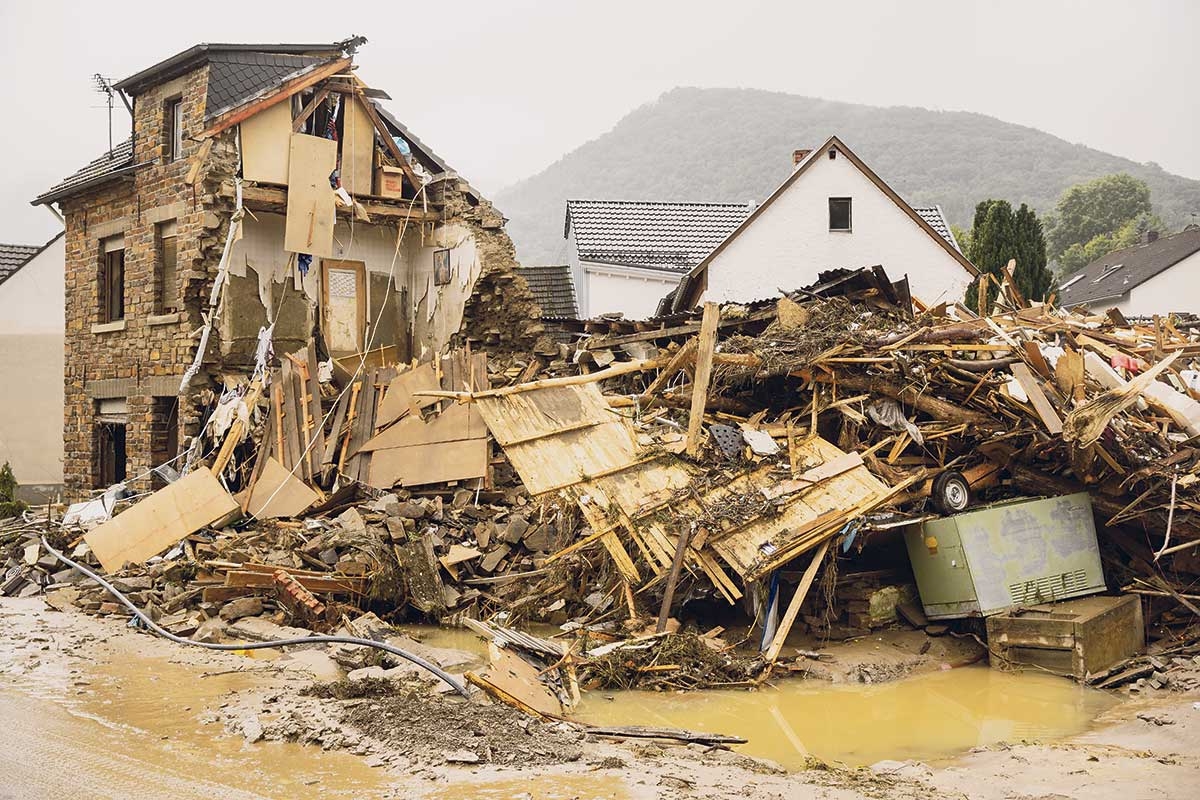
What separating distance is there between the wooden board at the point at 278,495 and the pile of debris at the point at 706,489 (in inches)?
1.0

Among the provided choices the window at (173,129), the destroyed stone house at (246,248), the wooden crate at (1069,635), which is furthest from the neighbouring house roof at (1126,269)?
the window at (173,129)

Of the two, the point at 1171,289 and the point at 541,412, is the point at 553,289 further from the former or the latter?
the point at 1171,289

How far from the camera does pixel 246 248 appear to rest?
16109 mm

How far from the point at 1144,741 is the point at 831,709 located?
2.24 m

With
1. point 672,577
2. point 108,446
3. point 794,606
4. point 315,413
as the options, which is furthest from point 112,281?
point 794,606

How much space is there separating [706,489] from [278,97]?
10596 millimetres

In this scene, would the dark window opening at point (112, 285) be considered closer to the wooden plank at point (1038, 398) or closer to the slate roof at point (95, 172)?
the slate roof at point (95, 172)

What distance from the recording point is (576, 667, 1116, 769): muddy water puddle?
7.07 m

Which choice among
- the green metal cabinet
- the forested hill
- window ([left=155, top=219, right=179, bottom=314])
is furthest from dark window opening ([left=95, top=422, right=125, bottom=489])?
the forested hill

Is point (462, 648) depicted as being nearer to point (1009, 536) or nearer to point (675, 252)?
point (1009, 536)

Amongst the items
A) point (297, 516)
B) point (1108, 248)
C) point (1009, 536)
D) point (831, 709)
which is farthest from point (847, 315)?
point (1108, 248)

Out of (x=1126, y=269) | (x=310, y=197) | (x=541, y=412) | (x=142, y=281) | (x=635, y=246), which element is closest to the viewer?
(x=541, y=412)

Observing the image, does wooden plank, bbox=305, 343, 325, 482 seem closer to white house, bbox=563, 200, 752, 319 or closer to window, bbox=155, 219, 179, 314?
window, bbox=155, 219, 179, 314

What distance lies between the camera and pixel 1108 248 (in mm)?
65688
